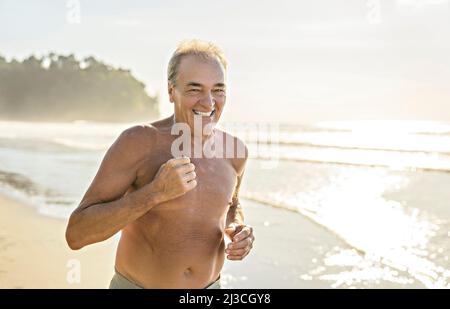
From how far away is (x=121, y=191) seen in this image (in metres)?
2.27

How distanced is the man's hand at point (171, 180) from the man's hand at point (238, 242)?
501mm

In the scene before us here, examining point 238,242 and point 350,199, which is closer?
point 238,242

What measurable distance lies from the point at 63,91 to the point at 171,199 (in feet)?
359

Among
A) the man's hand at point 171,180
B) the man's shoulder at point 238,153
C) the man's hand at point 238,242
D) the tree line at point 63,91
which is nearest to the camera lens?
→ the man's hand at point 171,180

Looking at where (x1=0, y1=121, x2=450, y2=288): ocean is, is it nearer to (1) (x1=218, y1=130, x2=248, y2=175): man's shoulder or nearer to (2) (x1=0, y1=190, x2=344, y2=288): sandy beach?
(2) (x1=0, y1=190, x2=344, y2=288): sandy beach

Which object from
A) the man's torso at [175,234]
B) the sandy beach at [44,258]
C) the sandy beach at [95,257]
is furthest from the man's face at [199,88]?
the sandy beach at [44,258]

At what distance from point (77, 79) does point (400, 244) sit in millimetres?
105892

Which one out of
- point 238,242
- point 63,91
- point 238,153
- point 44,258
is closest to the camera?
point 238,242

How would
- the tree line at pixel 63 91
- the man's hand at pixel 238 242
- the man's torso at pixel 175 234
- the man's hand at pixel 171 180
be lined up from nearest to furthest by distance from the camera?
the man's hand at pixel 171 180
the man's torso at pixel 175 234
the man's hand at pixel 238 242
the tree line at pixel 63 91

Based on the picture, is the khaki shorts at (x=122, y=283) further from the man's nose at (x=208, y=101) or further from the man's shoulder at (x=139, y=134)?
the man's nose at (x=208, y=101)

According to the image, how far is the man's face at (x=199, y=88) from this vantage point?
7.70 ft

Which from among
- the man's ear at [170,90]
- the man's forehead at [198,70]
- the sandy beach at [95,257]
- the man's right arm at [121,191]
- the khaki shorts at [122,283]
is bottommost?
the sandy beach at [95,257]

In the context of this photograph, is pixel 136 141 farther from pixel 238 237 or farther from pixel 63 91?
pixel 63 91

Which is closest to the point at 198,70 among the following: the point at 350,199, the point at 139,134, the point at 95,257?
the point at 139,134
